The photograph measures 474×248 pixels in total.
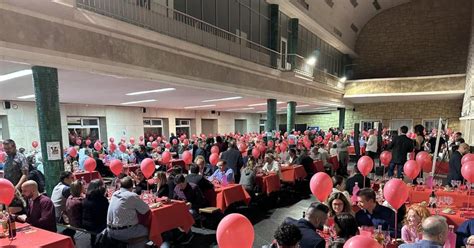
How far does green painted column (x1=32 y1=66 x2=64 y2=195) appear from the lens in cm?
546

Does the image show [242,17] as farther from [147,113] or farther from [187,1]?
Answer: [147,113]

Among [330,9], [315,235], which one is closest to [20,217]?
[315,235]

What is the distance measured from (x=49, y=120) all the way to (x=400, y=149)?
7962 millimetres

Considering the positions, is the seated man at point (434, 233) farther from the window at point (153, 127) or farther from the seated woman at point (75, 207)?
the window at point (153, 127)

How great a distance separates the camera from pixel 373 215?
370cm

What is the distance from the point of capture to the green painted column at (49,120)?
5.46m

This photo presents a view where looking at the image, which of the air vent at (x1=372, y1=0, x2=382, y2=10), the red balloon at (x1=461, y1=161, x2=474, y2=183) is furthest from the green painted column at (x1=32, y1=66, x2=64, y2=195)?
the air vent at (x1=372, y1=0, x2=382, y2=10)

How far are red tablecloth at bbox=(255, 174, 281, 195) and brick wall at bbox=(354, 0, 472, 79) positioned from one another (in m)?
21.3

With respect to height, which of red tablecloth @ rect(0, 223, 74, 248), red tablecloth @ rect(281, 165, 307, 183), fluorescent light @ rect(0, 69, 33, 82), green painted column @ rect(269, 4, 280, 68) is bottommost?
red tablecloth @ rect(281, 165, 307, 183)

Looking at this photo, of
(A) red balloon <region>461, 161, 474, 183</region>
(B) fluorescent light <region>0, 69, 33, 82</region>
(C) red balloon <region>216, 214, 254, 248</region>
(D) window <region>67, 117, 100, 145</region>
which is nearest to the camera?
(C) red balloon <region>216, 214, 254, 248</region>

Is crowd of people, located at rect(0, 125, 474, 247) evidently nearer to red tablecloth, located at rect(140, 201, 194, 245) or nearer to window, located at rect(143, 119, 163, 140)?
red tablecloth, located at rect(140, 201, 194, 245)

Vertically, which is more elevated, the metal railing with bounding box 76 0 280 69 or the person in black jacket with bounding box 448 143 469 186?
the metal railing with bounding box 76 0 280 69

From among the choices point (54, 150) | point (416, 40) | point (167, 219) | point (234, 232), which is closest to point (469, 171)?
point (234, 232)

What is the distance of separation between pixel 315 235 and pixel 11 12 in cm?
556
